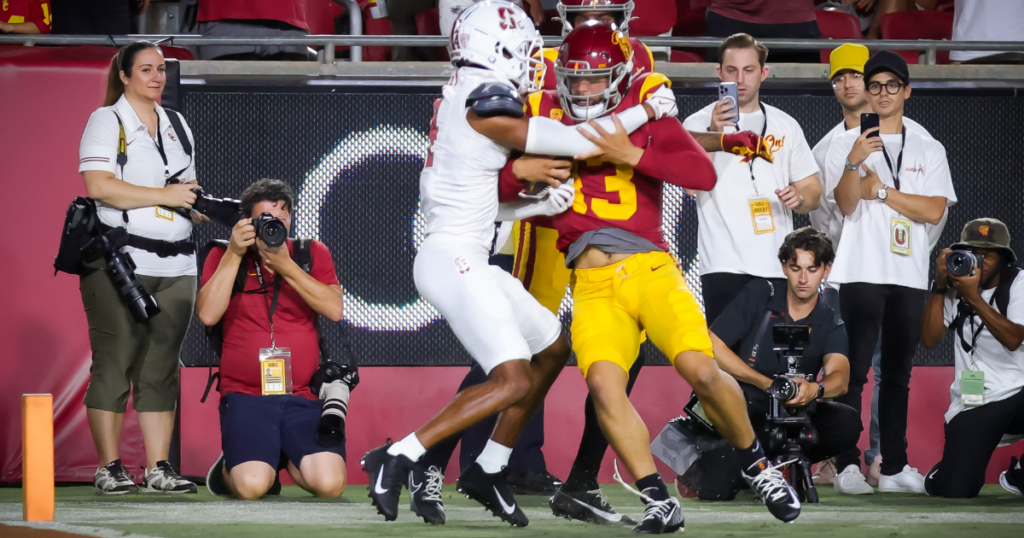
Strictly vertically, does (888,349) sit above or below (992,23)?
below

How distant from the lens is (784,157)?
5730 millimetres

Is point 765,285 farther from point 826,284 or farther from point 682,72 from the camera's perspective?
point 682,72

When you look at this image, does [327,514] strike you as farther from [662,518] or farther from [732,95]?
[732,95]

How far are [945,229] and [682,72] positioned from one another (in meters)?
1.79

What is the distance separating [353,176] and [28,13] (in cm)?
228

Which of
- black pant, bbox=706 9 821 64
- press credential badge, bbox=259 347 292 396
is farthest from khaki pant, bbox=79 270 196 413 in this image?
black pant, bbox=706 9 821 64

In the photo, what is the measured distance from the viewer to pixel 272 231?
5117 millimetres

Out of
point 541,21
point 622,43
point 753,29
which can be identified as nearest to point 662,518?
point 622,43

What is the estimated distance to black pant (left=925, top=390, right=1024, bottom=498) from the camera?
5.48m

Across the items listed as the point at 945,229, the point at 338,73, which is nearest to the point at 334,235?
the point at 338,73

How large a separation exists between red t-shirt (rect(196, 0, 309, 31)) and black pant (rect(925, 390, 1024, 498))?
426 centimetres

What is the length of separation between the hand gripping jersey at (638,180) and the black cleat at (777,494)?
94 centimetres

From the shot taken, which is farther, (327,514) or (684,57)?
(684,57)

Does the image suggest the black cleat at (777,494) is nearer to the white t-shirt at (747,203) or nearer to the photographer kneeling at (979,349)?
the white t-shirt at (747,203)
